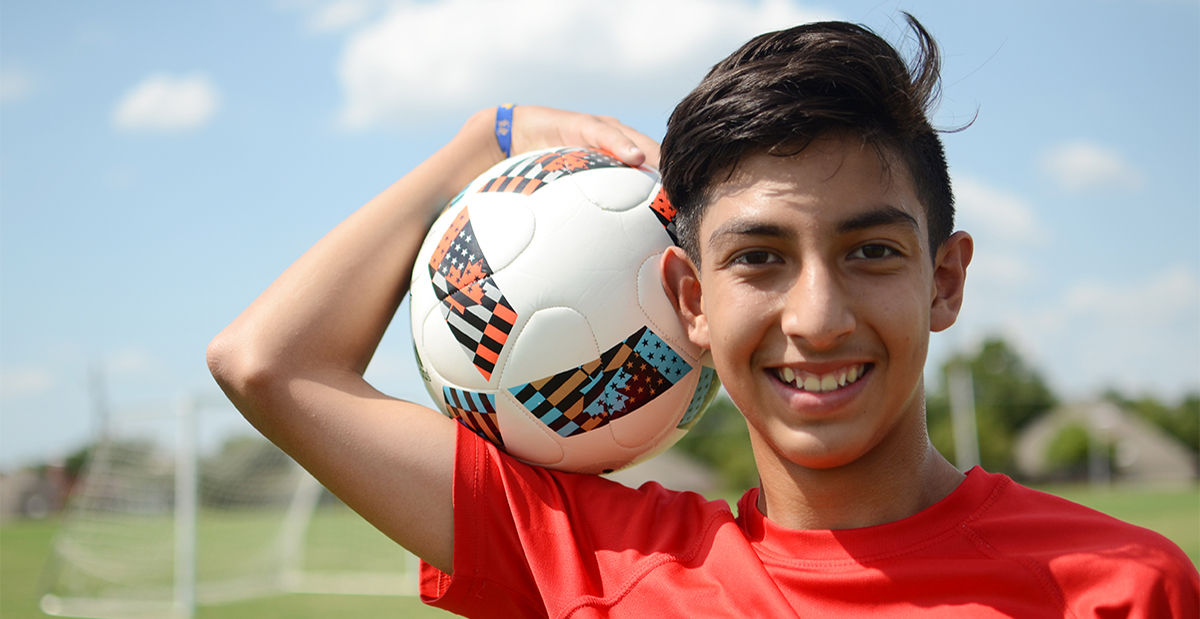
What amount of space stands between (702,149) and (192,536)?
10409 millimetres

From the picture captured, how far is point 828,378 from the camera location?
1.69 metres

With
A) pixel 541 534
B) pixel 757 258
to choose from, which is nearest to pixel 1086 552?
pixel 757 258

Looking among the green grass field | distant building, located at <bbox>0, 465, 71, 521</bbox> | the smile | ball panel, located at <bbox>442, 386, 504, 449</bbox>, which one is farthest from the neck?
distant building, located at <bbox>0, 465, 71, 521</bbox>

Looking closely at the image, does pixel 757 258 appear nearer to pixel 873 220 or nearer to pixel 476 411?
pixel 873 220

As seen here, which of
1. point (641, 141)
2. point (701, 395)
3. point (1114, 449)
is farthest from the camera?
point (1114, 449)

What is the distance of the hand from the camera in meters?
2.19

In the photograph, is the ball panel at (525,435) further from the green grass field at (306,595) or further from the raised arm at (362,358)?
the green grass field at (306,595)

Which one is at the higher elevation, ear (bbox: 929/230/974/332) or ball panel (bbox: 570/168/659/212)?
ball panel (bbox: 570/168/659/212)

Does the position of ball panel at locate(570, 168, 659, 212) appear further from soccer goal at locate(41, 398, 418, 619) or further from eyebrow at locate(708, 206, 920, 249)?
soccer goal at locate(41, 398, 418, 619)

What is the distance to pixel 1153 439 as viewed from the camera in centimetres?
5934

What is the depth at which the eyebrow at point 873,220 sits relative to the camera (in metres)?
1.66

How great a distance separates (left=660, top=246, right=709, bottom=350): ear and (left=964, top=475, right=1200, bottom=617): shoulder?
0.65 meters

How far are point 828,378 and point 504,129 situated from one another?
1155mm

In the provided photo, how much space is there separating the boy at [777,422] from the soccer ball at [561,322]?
8 cm
